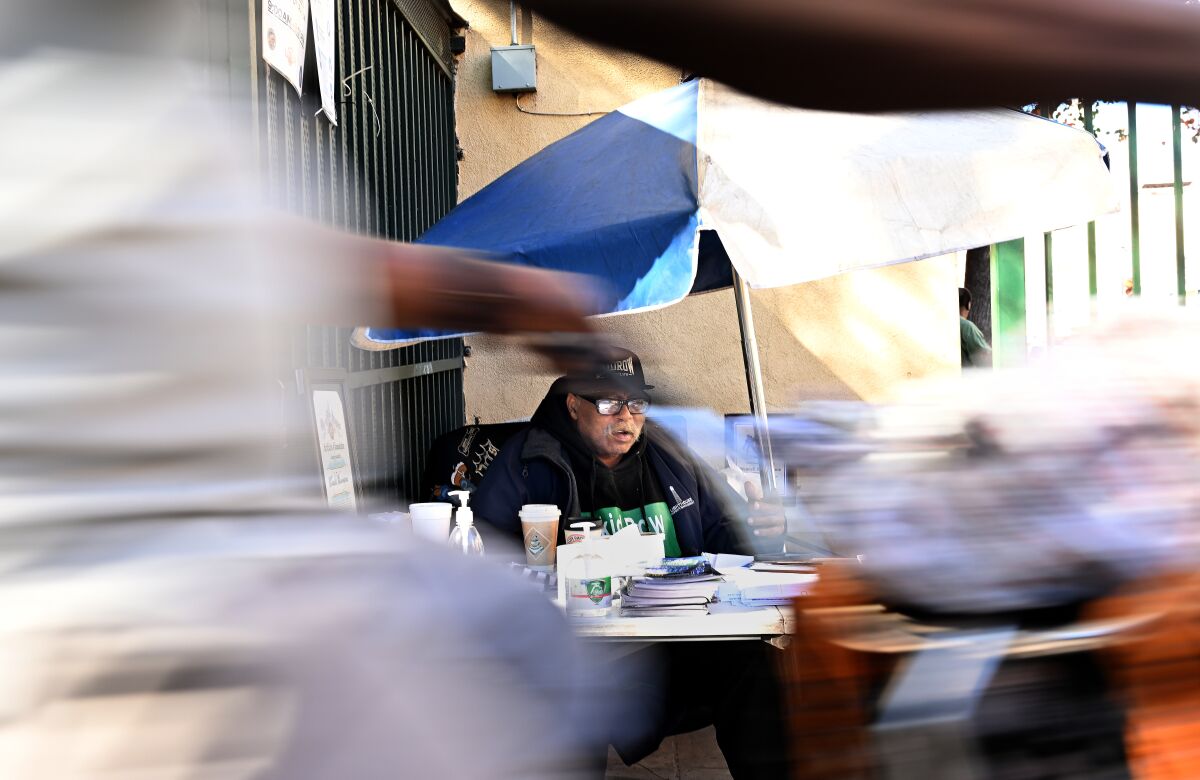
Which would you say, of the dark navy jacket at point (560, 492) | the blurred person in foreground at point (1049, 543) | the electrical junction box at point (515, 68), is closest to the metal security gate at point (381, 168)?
the electrical junction box at point (515, 68)

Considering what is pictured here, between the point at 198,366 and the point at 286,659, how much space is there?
211 millimetres

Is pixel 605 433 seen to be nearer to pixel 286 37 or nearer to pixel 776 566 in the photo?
pixel 776 566

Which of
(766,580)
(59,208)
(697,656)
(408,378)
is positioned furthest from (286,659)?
(408,378)

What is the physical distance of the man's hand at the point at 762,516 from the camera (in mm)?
3788

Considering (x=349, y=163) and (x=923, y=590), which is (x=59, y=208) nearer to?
(x=923, y=590)

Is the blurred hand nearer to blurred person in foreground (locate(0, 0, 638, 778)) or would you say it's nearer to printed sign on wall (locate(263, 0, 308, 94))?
blurred person in foreground (locate(0, 0, 638, 778))

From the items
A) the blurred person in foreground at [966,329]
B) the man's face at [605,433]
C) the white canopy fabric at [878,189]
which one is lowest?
the man's face at [605,433]

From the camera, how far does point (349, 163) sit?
14.8ft

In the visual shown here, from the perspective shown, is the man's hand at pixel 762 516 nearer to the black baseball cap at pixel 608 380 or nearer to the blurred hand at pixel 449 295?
the black baseball cap at pixel 608 380

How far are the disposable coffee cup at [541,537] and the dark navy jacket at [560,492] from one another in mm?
509

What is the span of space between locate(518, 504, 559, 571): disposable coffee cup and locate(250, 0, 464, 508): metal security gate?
529 millimetres

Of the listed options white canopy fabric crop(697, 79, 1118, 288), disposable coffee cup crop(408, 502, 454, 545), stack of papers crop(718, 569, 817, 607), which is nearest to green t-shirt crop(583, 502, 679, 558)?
stack of papers crop(718, 569, 817, 607)

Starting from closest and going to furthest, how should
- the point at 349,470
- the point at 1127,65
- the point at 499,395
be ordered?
the point at 1127,65, the point at 349,470, the point at 499,395

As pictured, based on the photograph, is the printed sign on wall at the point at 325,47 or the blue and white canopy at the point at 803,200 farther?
the printed sign on wall at the point at 325,47
